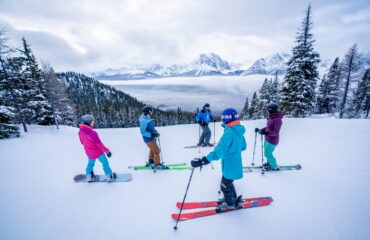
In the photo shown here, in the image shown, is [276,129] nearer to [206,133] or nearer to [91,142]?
[206,133]

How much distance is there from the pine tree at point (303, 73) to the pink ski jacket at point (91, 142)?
2158 cm

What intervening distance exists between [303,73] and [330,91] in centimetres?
2129

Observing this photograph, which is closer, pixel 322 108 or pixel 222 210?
pixel 222 210

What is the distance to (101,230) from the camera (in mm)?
3477

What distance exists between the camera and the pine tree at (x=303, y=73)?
738 inches

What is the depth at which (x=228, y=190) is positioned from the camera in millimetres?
3727

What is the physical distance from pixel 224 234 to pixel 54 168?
6961 mm

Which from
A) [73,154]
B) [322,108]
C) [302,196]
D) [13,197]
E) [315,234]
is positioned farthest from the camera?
[322,108]

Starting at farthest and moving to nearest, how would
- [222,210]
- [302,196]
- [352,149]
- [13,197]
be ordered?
1. [352,149]
2. [13,197]
3. [302,196]
4. [222,210]

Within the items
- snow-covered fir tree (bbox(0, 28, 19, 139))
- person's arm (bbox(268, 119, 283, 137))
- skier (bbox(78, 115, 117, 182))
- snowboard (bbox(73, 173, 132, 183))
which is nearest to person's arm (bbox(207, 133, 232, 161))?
person's arm (bbox(268, 119, 283, 137))

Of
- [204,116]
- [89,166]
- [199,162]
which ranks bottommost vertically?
[89,166]

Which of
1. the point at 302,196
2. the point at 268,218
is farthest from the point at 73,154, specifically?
the point at 302,196

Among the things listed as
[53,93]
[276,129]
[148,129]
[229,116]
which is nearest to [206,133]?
[148,129]

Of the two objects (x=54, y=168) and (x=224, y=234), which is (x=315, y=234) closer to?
(x=224, y=234)
